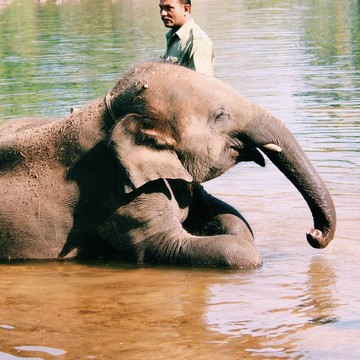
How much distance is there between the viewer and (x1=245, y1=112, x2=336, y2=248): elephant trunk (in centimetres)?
802

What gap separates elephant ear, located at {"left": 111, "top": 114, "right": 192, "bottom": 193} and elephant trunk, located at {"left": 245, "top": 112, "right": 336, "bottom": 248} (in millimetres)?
655

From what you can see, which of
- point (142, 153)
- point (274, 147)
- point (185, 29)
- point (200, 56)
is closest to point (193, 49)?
point (200, 56)

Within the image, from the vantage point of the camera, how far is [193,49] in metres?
9.12

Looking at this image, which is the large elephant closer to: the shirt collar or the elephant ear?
the elephant ear

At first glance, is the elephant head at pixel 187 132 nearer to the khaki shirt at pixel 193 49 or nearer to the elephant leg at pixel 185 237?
the elephant leg at pixel 185 237

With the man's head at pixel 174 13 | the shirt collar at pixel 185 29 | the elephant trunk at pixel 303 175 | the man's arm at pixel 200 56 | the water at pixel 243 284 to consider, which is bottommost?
the water at pixel 243 284

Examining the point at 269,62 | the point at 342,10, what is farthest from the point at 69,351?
the point at 342,10

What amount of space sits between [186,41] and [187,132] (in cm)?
134

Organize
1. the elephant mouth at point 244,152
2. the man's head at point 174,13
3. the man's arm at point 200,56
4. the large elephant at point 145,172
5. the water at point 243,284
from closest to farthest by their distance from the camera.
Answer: the water at point 243,284
the large elephant at point 145,172
the elephant mouth at point 244,152
the man's arm at point 200,56
the man's head at point 174,13

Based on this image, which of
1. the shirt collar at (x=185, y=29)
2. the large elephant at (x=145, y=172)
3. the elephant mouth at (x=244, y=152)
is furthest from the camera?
the shirt collar at (x=185, y=29)

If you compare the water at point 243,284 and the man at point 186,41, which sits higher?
the man at point 186,41

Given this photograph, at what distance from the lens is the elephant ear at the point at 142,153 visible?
8172mm

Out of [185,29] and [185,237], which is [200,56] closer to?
[185,29]

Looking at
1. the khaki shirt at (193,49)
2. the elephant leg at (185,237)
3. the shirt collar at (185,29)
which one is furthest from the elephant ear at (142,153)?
the shirt collar at (185,29)
